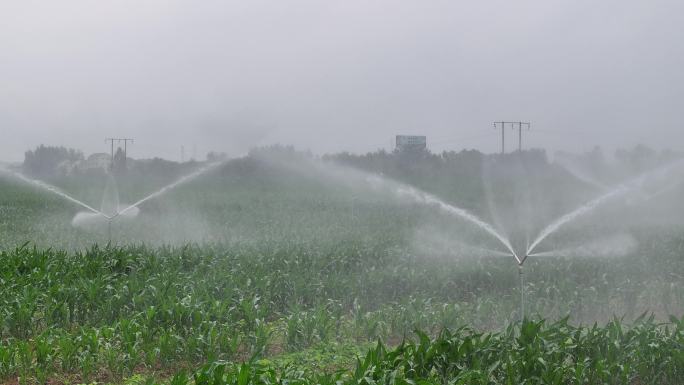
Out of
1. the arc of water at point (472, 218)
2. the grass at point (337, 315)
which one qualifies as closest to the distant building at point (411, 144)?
the arc of water at point (472, 218)

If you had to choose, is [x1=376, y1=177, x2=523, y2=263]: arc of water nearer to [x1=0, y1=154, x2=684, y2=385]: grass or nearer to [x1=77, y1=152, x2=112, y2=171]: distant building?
[x1=0, y1=154, x2=684, y2=385]: grass

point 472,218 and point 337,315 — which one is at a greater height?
point 472,218

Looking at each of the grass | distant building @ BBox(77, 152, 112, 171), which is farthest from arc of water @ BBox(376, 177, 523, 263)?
distant building @ BBox(77, 152, 112, 171)

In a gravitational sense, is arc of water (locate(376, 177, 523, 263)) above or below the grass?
above

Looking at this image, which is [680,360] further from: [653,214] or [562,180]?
[562,180]

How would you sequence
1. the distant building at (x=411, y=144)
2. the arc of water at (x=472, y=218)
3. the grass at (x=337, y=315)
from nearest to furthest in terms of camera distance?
the grass at (x=337, y=315) → the arc of water at (x=472, y=218) → the distant building at (x=411, y=144)

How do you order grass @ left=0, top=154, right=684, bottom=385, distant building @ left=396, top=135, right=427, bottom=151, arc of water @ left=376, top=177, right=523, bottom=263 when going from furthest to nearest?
distant building @ left=396, top=135, right=427, bottom=151
arc of water @ left=376, top=177, right=523, bottom=263
grass @ left=0, top=154, right=684, bottom=385

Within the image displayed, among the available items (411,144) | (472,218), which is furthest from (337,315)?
(411,144)

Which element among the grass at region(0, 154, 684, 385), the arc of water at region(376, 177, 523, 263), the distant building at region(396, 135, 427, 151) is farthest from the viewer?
the distant building at region(396, 135, 427, 151)

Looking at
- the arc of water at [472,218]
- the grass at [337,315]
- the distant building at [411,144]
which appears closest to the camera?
the grass at [337,315]

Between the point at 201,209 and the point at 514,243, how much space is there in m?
17.9

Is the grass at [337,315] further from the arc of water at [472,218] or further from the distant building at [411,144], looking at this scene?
the distant building at [411,144]

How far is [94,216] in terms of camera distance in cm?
2447

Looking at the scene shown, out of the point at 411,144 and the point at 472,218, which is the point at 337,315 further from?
the point at 411,144
